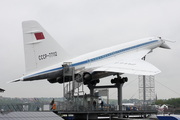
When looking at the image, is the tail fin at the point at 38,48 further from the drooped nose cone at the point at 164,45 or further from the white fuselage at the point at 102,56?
the drooped nose cone at the point at 164,45

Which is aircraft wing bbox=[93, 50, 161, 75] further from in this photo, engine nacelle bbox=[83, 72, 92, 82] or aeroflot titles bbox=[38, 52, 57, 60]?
aeroflot titles bbox=[38, 52, 57, 60]

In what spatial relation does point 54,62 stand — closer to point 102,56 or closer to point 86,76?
point 86,76

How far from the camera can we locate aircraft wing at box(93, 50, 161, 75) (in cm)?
2542

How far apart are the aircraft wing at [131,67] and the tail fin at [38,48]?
484cm

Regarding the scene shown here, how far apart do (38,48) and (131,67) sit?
9636 millimetres

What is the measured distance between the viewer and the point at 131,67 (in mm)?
26969

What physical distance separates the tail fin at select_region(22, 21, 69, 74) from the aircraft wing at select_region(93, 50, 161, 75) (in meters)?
4.84

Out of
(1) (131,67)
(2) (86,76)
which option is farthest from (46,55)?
(1) (131,67)

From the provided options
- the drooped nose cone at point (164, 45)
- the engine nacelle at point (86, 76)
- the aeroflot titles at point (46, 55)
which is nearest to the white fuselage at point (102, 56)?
the engine nacelle at point (86, 76)

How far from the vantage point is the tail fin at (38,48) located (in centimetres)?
2653

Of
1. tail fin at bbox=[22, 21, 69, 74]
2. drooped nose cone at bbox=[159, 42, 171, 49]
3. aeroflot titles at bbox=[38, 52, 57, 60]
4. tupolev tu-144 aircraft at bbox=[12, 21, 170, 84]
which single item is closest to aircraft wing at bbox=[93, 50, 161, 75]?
tupolev tu-144 aircraft at bbox=[12, 21, 170, 84]

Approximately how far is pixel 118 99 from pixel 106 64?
509 centimetres

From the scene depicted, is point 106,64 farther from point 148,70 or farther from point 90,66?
point 148,70

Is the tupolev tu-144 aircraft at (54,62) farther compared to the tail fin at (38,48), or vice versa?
the tail fin at (38,48)
